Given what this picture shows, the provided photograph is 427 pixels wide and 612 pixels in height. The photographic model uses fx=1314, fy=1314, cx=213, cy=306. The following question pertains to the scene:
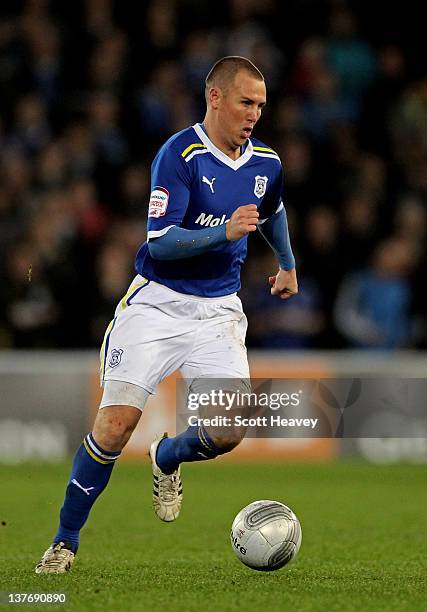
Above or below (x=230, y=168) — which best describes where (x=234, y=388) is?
below

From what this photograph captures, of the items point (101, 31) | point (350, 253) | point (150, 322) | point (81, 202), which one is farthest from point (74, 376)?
point (150, 322)

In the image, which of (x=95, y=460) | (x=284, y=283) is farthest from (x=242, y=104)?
(x=95, y=460)

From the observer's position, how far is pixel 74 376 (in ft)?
41.1

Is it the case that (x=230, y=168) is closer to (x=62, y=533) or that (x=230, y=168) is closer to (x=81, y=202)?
(x=62, y=533)

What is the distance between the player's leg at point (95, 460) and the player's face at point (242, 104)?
1.33 meters

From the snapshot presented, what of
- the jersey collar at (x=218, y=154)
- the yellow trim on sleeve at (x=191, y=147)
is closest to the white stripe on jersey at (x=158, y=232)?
the yellow trim on sleeve at (x=191, y=147)

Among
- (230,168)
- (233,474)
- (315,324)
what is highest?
(230,168)

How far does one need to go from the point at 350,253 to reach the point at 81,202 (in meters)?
2.74

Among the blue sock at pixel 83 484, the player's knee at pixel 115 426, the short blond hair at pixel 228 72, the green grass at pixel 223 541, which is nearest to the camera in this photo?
the green grass at pixel 223 541

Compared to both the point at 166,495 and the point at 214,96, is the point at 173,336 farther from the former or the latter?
the point at 214,96

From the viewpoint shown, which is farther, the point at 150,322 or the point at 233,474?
the point at 233,474

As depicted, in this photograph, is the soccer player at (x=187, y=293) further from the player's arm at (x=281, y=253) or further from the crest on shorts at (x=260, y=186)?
the player's arm at (x=281, y=253)

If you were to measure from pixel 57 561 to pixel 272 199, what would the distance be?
6.84ft

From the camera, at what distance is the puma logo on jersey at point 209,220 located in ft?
20.7
